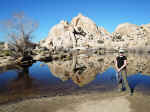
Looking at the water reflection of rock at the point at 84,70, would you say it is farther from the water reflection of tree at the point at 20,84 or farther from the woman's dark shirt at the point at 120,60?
the woman's dark shirt at the point at 120,60

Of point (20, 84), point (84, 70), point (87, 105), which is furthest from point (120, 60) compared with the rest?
point (20, 84)

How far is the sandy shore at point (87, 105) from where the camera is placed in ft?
14.9

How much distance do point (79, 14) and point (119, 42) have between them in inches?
2343

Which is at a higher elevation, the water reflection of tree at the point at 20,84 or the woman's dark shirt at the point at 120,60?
the woman's dark shirt at the point at 120,60

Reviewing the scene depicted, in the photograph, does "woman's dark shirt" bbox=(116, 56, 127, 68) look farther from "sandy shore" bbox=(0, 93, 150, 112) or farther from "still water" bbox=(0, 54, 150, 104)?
"still water" bbox=(0, 54, 150, 104)

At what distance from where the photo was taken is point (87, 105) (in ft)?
15.8

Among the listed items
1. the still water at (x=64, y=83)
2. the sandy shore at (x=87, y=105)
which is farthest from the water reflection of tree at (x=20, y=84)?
the sandy shore at (x=87, y=105)

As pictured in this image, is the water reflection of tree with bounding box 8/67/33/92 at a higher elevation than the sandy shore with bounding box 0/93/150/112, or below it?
below

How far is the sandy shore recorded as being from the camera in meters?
4.53

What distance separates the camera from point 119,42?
53750mm

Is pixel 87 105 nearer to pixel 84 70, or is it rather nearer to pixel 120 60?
pixel 120 60

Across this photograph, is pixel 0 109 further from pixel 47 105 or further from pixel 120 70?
pixel 120 70

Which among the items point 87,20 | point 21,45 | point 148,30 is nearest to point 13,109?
point 21,45

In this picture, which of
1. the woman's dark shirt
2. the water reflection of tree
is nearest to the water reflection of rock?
the water reflection of tree
